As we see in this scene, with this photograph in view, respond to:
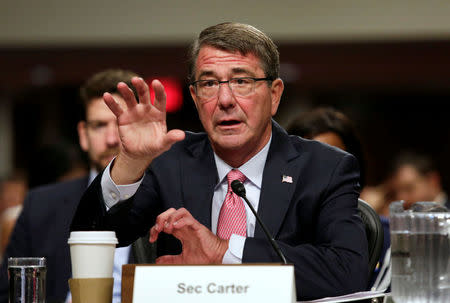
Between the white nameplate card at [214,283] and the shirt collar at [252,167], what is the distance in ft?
2.81

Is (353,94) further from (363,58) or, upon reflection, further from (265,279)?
(265,279)

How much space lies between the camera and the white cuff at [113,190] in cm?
200

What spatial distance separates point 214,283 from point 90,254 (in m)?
0.35

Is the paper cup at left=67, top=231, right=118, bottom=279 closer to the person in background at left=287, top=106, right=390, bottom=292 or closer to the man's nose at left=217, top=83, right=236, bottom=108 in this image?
the man's nose at left=217, top=83, right=236, bottom=108

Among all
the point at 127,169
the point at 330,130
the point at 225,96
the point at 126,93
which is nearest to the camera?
the point at 126,93

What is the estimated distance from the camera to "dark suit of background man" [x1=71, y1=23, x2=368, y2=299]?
1.89 meters

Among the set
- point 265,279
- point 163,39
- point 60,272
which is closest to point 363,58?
point 163,39

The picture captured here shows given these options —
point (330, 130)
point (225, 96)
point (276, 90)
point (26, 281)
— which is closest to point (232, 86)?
point (225, 96)

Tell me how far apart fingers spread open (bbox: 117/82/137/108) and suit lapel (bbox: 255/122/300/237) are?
22.4 inches

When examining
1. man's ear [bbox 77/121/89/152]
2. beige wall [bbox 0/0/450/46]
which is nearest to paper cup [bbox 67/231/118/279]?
man's ear [bbox 77/121/89/152]

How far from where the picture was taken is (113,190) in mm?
2021

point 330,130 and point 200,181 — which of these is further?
point 330,130

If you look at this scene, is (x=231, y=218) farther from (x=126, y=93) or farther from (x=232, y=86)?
(x=126, y=93)

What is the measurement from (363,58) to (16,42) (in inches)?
139
